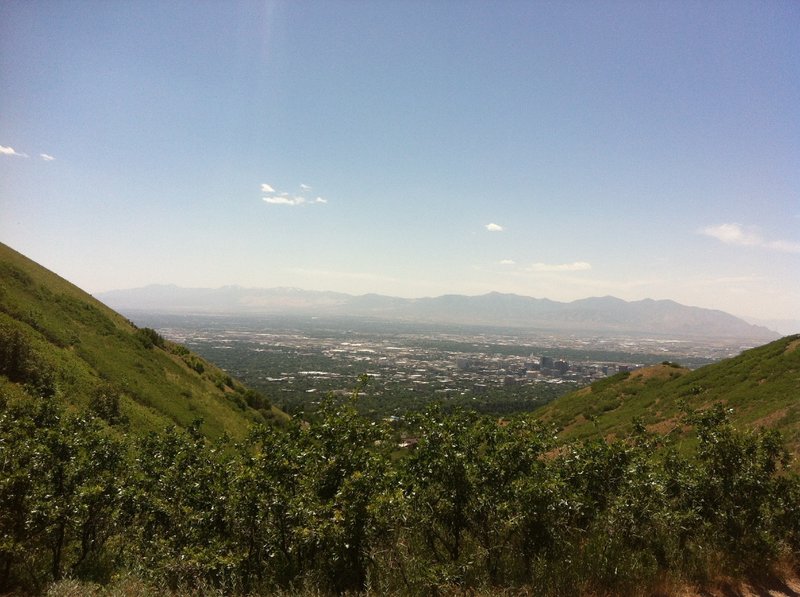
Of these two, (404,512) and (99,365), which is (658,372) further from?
(99,365)

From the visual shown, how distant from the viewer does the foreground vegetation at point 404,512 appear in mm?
6668

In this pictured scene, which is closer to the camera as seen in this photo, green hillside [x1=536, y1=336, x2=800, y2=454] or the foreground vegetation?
the foreground vegetation

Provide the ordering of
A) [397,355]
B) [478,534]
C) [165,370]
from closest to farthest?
[478,534]
[165,370]
[397,355]

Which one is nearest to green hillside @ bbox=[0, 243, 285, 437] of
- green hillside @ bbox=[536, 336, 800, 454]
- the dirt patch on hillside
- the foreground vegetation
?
the foreground vegetation

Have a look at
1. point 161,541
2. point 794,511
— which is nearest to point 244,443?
point 161,541

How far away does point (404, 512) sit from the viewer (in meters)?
6.76

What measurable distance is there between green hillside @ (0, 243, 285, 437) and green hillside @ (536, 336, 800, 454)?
82.1 ft

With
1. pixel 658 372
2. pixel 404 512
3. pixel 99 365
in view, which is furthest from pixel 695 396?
pixel 99 365

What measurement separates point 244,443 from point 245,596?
2.72 metres

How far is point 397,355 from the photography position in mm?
185625

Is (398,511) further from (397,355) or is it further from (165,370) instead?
(397,355)

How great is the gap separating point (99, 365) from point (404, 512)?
3375 centimetres

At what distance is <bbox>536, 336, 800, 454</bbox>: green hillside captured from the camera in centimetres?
2072

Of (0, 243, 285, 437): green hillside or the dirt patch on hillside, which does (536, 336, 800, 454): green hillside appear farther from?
(0, 243, 285, 437): green hillside
